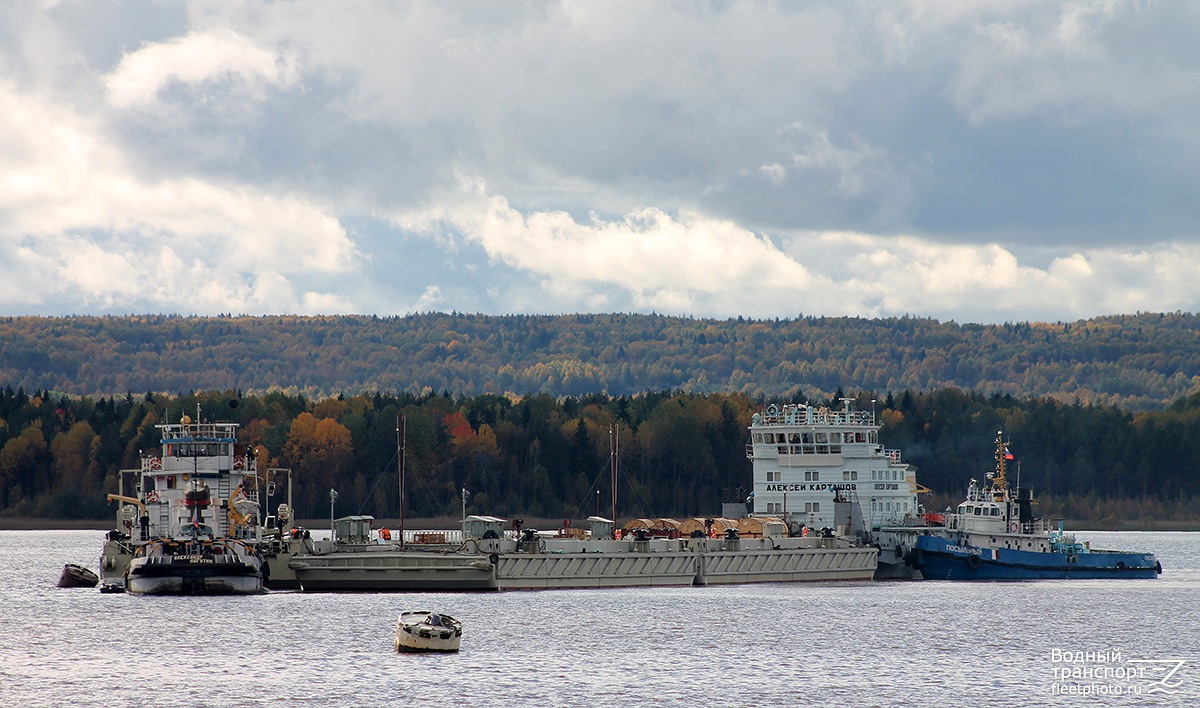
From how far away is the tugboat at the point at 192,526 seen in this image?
311 ft

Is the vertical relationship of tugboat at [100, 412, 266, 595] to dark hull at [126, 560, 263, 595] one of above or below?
above

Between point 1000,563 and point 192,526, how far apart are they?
51.8 metres

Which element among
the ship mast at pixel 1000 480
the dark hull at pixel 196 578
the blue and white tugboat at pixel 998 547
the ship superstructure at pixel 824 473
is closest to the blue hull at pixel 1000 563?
the blue and white tugboat at pixel 998 547

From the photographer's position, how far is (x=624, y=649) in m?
76.4

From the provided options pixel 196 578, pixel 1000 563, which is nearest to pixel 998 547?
pixel 1000 563

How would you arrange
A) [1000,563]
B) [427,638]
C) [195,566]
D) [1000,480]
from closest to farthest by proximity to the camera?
1. [427,638]
2. [195,566]
3. [1000,480]
4. [1000,563]

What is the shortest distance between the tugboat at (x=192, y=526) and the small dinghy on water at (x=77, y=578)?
196 inches

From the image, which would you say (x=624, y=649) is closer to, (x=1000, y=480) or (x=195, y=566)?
(x=195, y=566)

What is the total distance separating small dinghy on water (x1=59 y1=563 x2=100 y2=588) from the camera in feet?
361

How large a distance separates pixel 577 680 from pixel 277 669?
11.9 m

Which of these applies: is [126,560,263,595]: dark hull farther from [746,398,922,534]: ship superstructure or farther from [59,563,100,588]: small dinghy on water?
[746,398,922,534]: ship superstructure

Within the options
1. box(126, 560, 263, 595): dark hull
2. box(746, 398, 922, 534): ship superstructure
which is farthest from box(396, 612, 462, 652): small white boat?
box(746, 398, 922, 534): ship superstructure

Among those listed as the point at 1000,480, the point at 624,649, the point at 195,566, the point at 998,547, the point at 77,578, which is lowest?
the point at 624,649

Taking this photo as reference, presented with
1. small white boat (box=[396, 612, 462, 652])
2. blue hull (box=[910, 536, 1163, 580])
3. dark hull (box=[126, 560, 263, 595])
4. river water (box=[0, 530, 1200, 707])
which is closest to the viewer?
river water (box=[0, 530, 1200, 707])
